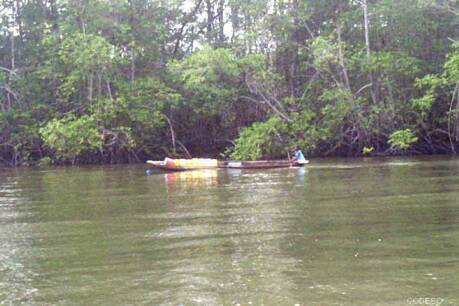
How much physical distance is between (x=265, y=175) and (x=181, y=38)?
17.6m

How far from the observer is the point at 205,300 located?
6.74 m

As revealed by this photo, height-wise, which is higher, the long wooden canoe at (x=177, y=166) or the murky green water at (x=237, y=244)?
the long wooden canoe at (x=177, y=166)

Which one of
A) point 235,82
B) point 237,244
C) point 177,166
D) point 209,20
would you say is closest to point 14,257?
point 237,244

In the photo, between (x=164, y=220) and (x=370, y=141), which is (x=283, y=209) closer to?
(x=164, y=220)

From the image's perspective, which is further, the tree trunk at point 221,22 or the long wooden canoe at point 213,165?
the tree trunk at point 221,22

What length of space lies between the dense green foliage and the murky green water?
1340cm

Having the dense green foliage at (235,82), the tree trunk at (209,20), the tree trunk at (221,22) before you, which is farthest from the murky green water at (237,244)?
the tree trunk at (209,20)

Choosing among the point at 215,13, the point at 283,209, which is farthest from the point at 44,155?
the point at 283,209

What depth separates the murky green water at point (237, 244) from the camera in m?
7.02

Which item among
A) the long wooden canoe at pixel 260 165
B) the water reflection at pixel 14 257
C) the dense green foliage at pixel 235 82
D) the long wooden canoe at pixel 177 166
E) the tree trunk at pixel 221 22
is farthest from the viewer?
the tree trunk at pixel 221 22

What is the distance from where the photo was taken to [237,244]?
31.6 feet

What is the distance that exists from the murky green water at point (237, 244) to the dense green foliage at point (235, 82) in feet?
44.0

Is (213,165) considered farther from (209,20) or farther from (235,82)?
(209,20)

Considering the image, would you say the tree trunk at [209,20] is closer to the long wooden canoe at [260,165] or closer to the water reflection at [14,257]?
the long wooden canoe at [260,165]
